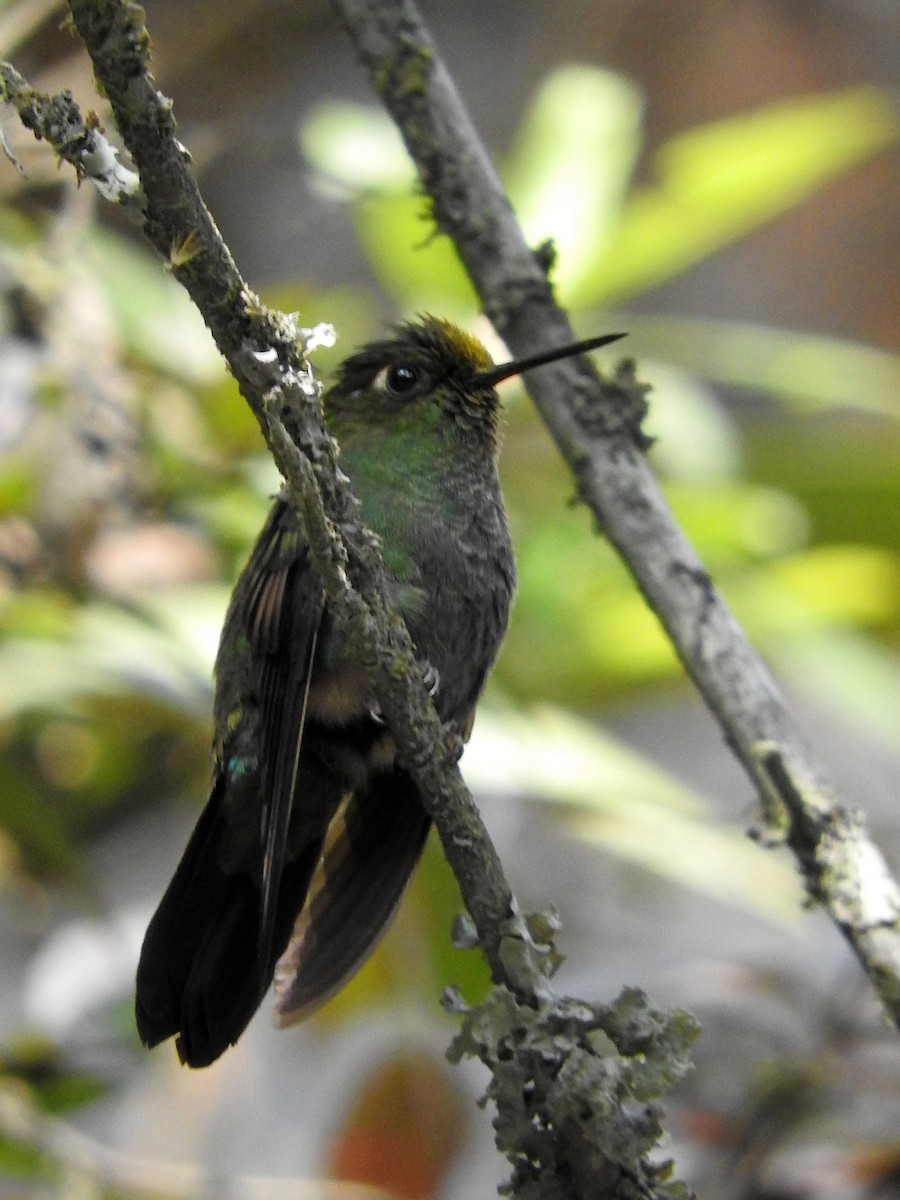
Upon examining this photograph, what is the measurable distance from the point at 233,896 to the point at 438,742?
65 centimetres

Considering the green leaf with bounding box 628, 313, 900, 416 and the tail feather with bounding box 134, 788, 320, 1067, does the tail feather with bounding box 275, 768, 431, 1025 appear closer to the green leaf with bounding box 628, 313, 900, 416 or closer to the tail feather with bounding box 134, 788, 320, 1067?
the tail feather with bounding box 134, 788, 320, 1067

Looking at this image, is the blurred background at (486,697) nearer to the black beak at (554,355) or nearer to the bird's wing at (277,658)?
the black beak at (554,355)

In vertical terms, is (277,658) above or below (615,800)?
below

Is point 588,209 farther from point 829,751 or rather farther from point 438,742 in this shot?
point 829,751

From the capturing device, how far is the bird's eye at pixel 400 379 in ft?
7.48

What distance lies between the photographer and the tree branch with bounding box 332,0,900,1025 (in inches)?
63.6

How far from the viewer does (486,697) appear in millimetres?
2832

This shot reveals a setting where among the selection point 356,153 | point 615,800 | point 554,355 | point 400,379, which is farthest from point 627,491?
point 356,153

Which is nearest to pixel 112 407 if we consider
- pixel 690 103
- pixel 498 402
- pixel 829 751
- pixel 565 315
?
pixel 498 402

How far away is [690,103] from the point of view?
696cm

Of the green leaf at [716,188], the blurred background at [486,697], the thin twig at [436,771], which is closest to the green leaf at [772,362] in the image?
the blurred background at [486,697]

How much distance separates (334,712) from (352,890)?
0.25m

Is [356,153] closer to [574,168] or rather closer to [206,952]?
[574,168]

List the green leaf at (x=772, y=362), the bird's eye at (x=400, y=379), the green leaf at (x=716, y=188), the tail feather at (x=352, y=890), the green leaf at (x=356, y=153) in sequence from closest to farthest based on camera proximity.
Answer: the tail feather at (x=352, y=890)
the bird's eye at (x=400, y=379)
the green leaf at (x=356, y=153)
the green leaf at (x=716, y=188)
the green leaf at (x=772, y=362)
